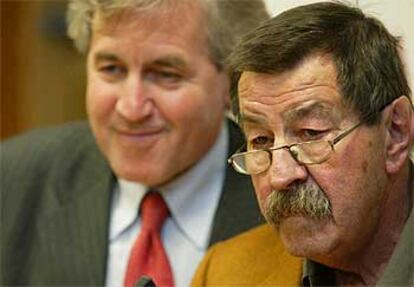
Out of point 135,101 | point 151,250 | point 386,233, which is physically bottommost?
point 151,250

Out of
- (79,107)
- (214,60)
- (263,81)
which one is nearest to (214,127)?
(214,60)

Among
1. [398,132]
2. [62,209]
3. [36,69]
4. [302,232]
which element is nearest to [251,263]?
[302,232]

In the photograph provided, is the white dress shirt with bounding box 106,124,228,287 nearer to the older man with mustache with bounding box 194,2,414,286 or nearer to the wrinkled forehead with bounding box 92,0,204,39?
the wrinkled forehead with bounding box 92,0,204,39

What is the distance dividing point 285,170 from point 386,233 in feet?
0.47


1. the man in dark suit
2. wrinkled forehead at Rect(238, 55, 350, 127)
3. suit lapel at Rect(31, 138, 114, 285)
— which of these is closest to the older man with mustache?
wrinkled forehead at Rect(238, 55, 350, 127)

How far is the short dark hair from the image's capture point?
1063mm

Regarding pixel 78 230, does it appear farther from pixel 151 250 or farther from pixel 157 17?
pixel 157 17

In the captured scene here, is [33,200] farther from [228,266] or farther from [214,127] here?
[228,266]

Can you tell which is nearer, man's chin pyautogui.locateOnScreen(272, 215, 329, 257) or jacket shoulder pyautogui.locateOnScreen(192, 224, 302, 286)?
man's chin pyautogui.locateOnScreen(272, 215, 329, 257)

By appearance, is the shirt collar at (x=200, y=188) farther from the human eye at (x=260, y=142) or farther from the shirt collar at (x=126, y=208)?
the human eye at (x=260, y=142)

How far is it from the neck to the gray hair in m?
0.37

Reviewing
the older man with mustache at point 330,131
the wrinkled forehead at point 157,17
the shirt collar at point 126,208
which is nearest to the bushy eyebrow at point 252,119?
the older man with mustache at point 330,131

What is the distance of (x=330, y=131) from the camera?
107 cm

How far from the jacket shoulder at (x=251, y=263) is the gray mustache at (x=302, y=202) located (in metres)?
0.10
